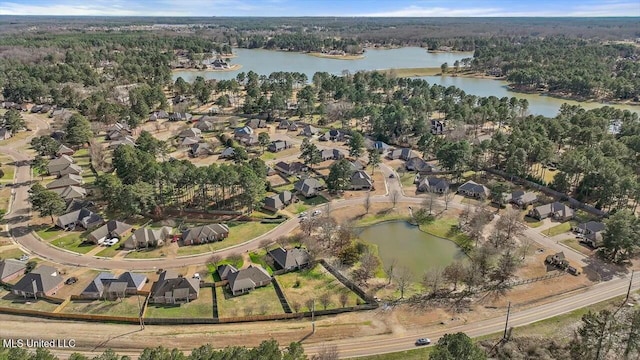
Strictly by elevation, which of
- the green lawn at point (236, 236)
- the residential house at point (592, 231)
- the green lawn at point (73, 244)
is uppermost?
the residential house at point (592, 231)

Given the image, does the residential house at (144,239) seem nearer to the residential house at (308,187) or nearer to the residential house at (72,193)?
the residential house at (72,193)

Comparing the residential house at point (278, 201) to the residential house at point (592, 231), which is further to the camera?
the residential house at point (278, 201)

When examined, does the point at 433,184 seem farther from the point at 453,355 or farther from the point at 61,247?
the point at 61,247

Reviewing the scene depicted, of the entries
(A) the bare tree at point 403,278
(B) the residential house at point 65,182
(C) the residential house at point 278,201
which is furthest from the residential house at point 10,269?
(A) the bare tree at point 403,278

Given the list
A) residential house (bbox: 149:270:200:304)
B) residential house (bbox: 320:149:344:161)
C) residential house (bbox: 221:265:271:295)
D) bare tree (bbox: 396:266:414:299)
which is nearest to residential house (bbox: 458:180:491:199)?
bare tree (bbox: 396:266:414:299)

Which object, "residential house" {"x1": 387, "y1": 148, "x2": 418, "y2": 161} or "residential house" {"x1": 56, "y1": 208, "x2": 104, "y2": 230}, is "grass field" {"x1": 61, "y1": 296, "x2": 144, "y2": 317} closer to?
"residential house" {"x1": 56, "y1": 208, "x2": 104, "y2": 230}

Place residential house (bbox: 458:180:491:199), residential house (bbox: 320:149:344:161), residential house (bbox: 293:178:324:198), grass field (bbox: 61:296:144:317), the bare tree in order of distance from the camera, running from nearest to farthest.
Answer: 1. grass field (bbox: 61:296:144:317)
2. the bare tree
3. residential house (bbox: 458:180:491:199)
4. residential house (bbox: 293:178:324:198)
5. residential house (bbox: 320:149:344:161)
